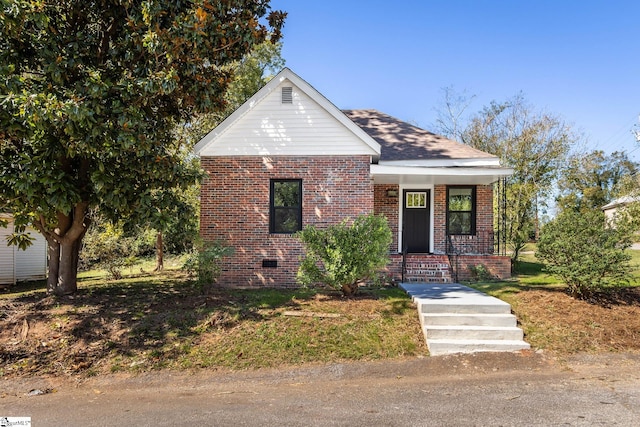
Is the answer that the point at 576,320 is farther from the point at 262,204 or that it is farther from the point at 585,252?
the point at 262,204

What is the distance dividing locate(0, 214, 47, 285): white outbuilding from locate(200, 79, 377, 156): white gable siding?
8.12m

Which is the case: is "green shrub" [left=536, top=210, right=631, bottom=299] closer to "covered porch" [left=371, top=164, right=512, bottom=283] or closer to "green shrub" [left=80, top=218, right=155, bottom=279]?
"covered porch" [left=371, top=164, right=512, bottom=283]

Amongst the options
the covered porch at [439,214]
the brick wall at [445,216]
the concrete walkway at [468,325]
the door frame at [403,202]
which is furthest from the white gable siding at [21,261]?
the brick wall at [445,216]

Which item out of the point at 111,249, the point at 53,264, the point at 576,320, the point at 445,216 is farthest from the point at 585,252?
the point at 111,249

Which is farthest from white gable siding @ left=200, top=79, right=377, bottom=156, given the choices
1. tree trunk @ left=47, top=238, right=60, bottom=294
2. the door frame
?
tree trunk @ left=47, top=238, right=60, bottom=294

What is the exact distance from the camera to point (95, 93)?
6.19 meters

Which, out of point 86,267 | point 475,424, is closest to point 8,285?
point 86,267

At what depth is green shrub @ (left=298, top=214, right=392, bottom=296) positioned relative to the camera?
289 inches

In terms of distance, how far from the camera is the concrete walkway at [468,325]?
5941 mm

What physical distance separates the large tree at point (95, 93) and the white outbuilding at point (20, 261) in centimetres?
667

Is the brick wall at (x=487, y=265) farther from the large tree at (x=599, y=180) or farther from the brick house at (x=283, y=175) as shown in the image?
the large tree at (x=599, y=180)

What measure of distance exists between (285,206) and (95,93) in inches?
204

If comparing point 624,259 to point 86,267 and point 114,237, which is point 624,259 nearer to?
point 114,237

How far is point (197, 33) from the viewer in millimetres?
6723
